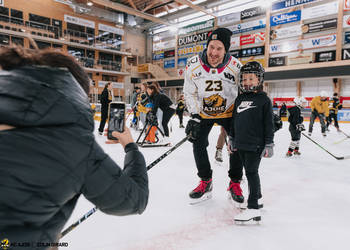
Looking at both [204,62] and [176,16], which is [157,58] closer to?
[176,16]

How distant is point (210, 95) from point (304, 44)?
1486 cm

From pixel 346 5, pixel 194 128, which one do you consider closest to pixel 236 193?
pixel 194 128

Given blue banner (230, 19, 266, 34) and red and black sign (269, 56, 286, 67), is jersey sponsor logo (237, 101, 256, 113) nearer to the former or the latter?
red and black sign (269, 56, 286, 67)

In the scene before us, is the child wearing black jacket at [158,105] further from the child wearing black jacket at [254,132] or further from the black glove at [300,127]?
the child wearing black jacket at [254,132]

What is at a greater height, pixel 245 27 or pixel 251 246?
pixel 245 27

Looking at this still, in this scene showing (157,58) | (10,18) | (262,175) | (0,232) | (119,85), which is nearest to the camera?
(0,232)

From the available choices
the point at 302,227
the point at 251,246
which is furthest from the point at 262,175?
the point at 251,246

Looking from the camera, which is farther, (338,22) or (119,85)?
(119,85)

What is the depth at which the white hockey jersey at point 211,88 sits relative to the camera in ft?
6.89

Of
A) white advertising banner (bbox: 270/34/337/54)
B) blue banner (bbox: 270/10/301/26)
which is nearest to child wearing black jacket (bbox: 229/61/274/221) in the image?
white advertising banner (bbox: 270/34/337/54)

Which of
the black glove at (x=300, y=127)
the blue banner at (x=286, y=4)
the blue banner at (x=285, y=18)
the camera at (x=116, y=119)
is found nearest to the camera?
the camera at (x=116, y=119)

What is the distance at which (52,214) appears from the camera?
566mm

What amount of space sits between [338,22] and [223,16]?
738 cm

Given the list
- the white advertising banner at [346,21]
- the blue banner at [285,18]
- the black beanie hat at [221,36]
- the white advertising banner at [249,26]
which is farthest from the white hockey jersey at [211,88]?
the white advertising banner at [249,26]
